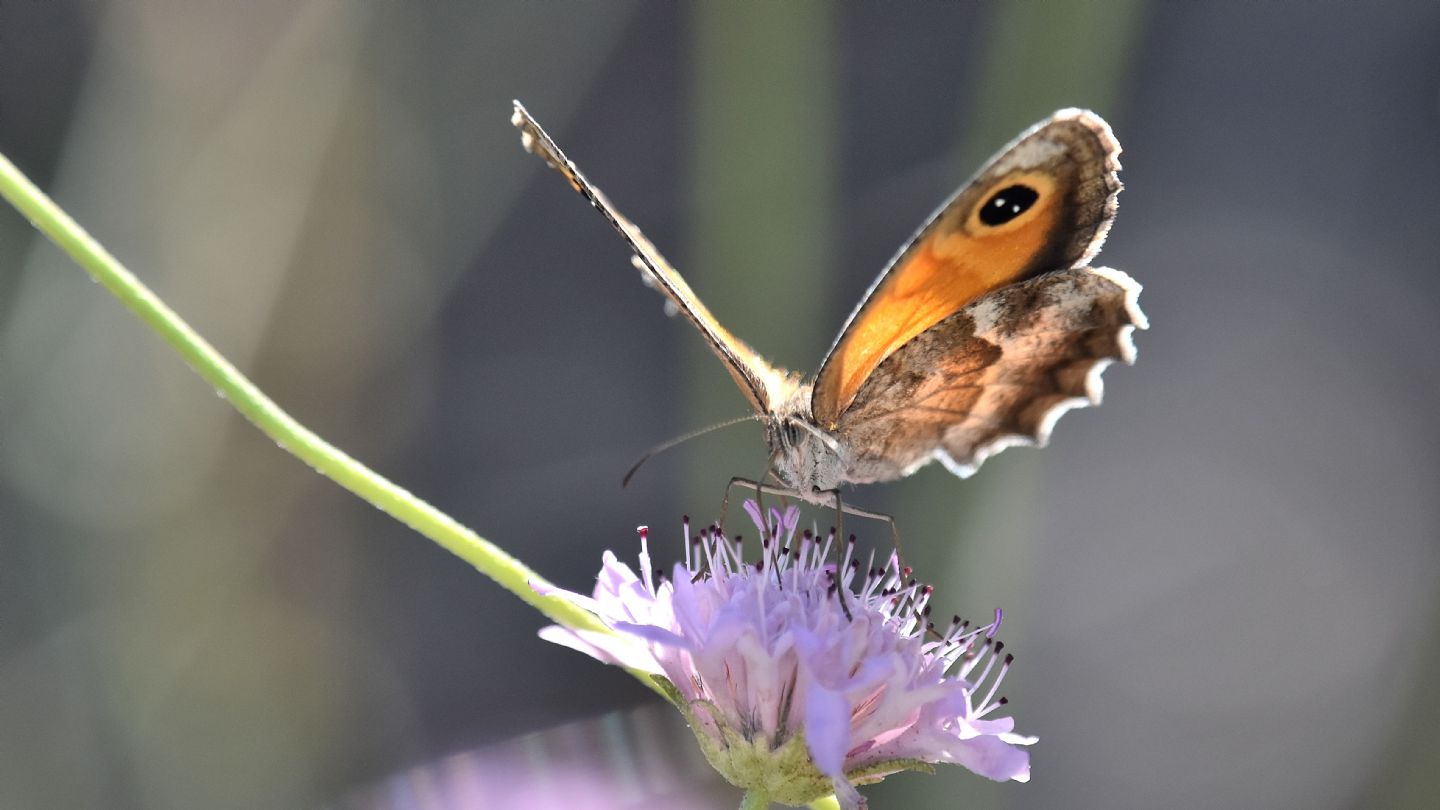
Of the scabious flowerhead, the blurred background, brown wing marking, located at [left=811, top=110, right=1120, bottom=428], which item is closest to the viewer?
the scabious flowerhead

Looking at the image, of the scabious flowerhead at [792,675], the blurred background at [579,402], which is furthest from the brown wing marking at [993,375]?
the blurred background at [579,402]

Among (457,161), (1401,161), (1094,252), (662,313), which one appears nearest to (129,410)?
(457,161)

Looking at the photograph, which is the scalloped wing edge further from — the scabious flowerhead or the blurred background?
the blurred background

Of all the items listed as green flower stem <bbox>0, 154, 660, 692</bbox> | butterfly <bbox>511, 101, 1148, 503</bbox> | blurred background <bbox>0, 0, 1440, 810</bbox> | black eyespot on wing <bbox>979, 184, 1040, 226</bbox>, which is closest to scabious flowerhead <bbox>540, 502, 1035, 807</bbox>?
green flower stem <bbox>0, 154, 660, 692</bbox>

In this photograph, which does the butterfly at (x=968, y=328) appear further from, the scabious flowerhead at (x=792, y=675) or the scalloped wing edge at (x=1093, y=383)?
the scabious flowerhead at (x=792, y=675)

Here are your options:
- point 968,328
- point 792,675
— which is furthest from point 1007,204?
point 792,675

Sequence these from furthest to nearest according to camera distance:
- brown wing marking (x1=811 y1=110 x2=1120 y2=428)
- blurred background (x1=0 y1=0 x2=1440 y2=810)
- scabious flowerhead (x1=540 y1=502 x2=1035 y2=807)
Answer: blurred background (x1=0 y1=0 x2=1440 y2=810), brown wing marking (x1=811 y1=110 x2=1120 y2=428), scabious flowerhead (x1=540 y1=502 x2=1035 y2=807)
